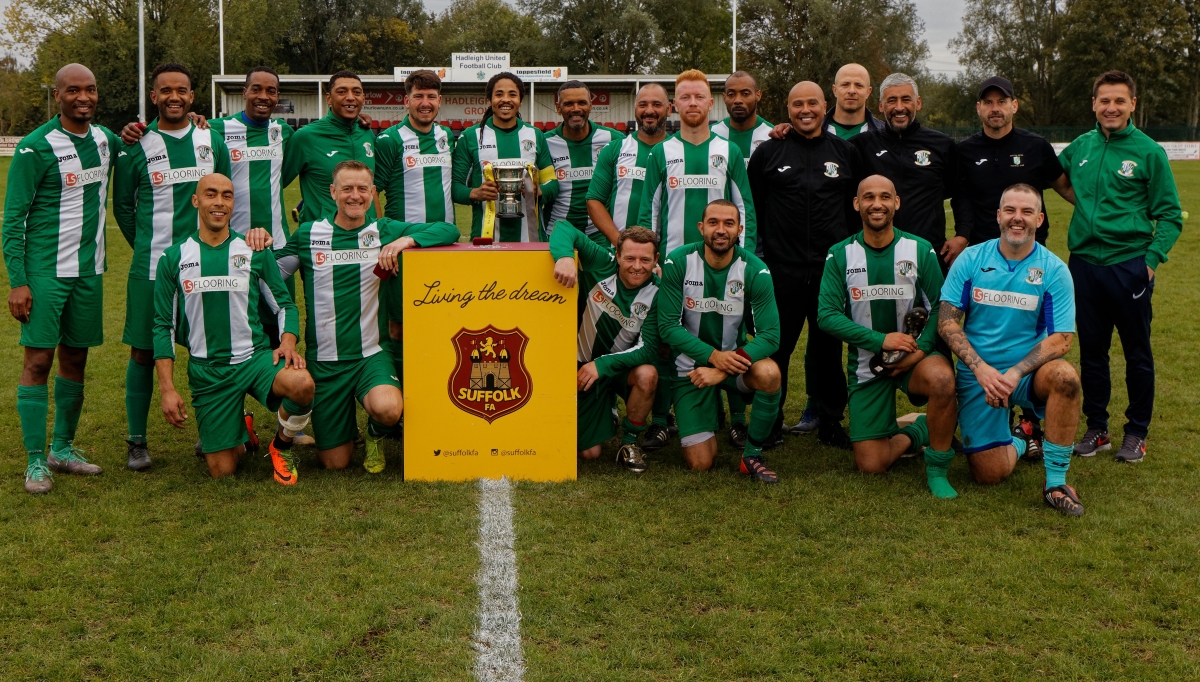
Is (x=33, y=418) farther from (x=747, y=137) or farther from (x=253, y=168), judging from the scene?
(x=747, y=137)

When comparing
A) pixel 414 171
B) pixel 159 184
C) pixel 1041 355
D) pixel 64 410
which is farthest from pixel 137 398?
pixel 1041 355

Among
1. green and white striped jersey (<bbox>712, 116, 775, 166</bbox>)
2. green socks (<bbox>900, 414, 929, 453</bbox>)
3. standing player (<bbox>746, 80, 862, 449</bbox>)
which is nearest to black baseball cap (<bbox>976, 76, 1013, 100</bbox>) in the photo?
standing player (<bbox>746, 80, 862, 449</bbox>)

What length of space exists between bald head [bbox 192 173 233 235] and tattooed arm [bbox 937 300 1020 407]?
11.6 feet

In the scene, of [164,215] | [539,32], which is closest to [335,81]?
[164,215]

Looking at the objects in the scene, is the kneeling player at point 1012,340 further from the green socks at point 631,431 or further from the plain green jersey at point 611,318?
the green socks at point 631,431

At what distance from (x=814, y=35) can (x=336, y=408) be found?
172 ft

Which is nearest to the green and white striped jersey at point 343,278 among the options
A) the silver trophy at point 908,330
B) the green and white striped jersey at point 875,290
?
the green and white striped jersey at point 875,290

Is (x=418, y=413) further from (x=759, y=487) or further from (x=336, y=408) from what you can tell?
(x=759, y=487)

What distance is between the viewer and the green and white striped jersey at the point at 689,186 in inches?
222

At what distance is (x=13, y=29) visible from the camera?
49.6 meters

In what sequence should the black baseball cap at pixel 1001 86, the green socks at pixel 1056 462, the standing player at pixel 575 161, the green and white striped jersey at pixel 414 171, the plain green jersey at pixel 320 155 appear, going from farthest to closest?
1. the standing player at pixel 575 161
2. the green and white striped jersey at pixel 414 171
3. the plain green jersey at pixel 320 155
4. the black baseball cap at pixel 1001 86
5. the green socks at pixel 1056 462

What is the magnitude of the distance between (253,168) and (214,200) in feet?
2.83

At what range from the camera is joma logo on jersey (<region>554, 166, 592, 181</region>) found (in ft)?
21.5

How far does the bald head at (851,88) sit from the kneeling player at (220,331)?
3328mm
